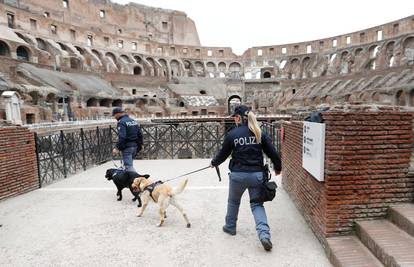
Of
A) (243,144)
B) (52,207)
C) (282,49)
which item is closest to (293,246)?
(243,144)

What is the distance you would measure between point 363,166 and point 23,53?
40.0m

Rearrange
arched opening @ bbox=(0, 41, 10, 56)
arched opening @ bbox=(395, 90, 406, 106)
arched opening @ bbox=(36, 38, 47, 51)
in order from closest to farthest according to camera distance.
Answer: arched opening @ bbox=(395, 90, 406, 106) < arched opening @ bbox=(0, 41, 10, 56) < arched opening @ bbox=(36, 38, 47, 51)

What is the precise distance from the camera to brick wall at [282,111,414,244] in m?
2.80

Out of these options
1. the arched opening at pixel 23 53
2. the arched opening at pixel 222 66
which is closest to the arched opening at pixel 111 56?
the arched opening at pixel 23 53

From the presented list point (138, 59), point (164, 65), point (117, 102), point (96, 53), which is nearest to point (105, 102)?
point (117, 102)

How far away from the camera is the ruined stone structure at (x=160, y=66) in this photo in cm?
2492

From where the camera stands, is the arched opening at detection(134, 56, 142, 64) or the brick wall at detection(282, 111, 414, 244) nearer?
the brick wall at detection(282, 111, 414, 244)

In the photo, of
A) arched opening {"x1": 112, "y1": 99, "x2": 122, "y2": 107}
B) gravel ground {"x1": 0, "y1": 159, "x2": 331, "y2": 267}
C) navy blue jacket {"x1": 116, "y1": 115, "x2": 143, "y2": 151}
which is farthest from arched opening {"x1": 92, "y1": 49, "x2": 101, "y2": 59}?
navy blue jacket {"x1": 116, "y1": 115, "x2": 143, "y2": 151}

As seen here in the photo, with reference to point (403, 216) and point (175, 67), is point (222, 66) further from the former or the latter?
point (403, 216)

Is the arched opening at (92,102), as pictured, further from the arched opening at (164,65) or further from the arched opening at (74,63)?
the arched opening at (164,65)

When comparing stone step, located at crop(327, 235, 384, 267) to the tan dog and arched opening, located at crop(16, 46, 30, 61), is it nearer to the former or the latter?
the tan dog

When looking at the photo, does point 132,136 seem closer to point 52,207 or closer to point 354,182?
point 52,207

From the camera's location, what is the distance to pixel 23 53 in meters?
31.9

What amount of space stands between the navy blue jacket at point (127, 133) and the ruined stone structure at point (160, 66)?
1505 centimetres
